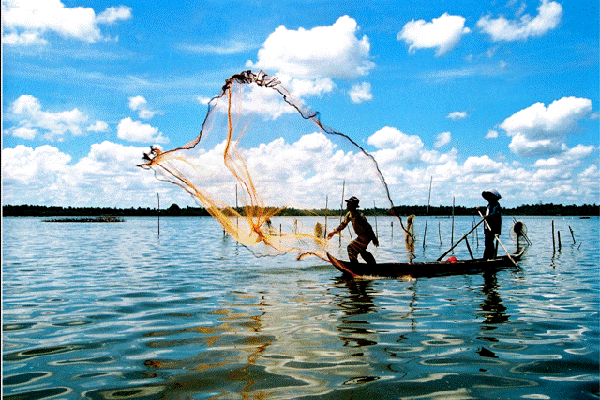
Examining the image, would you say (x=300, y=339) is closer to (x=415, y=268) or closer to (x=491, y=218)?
(x=415, y=268)

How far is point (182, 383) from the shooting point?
16.0 feet

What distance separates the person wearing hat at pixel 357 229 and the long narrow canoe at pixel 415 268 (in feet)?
1.15

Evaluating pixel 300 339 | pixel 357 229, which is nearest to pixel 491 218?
pixel 357 229

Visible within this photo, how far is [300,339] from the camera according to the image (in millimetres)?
6457

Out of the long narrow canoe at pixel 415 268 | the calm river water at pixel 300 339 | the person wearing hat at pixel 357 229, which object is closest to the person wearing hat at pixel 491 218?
the long narrow canoe at pixel 415 268

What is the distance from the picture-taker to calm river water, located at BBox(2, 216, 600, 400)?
15.8ft

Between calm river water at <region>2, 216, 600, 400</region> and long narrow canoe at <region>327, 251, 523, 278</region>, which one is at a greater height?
long narrow canoe at <region>327, 251, 523, 278</region>

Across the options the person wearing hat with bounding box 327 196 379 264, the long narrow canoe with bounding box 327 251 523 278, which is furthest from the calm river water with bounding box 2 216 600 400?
the person wearing hat with bounding box 327 196 379 264

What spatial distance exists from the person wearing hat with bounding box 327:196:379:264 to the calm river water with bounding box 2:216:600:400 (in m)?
0.79

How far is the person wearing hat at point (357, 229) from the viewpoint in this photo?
37.4ft

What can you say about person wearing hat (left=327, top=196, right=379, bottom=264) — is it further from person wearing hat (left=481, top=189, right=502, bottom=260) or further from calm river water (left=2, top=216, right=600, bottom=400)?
person wearing hat (left=481, top=189, right=502, bottom=260)

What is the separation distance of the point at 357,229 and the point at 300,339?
5.61 metres

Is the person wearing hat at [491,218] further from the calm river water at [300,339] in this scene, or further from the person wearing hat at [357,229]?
the person wearing hat at [357,229]

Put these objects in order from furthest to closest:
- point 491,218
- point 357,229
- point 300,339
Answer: point 491,218 < point 357,229 < point 300,339
